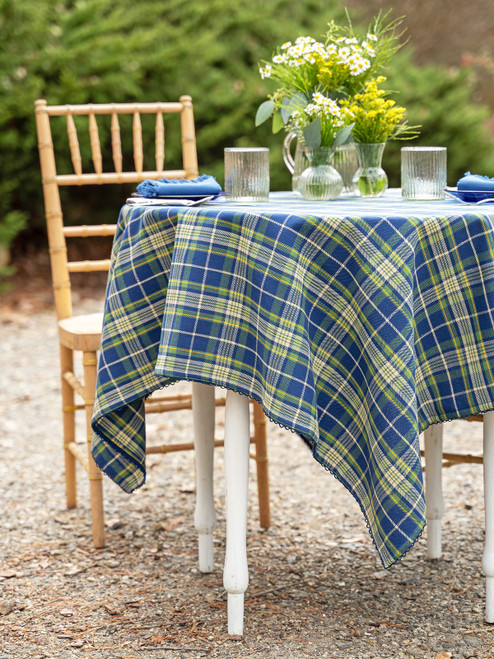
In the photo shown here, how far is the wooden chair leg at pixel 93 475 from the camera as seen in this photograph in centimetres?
261

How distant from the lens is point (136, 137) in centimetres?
297

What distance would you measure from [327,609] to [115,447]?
0.66 metres

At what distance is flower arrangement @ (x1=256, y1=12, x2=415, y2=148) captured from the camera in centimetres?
229

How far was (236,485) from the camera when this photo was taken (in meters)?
2.08

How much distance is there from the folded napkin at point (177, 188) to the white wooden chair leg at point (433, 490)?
89cm

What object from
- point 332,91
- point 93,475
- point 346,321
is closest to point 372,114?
point 332,91

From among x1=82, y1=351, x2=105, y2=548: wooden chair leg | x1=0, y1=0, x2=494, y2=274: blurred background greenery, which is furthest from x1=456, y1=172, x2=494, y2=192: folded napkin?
x1=0, y1=0, x2=494, y2=274: blurred background greenery

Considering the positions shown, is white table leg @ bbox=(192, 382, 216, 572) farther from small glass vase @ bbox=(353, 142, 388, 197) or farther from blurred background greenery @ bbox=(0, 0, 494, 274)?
blurred background greenery @ bbox=(0, 0, 494, 274)

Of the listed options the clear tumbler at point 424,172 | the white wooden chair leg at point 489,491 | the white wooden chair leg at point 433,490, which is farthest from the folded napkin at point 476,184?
the white wooden chair leg at point 433,490

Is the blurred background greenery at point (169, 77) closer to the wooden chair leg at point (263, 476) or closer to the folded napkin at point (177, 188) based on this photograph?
the wooden chair leg at point (263, 476)

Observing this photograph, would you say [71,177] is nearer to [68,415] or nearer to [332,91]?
[68,415]

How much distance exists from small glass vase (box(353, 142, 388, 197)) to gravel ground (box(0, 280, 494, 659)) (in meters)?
1.02

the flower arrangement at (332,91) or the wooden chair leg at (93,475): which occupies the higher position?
the flower arrangement at (332,91)

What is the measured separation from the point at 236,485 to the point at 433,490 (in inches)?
28.8
